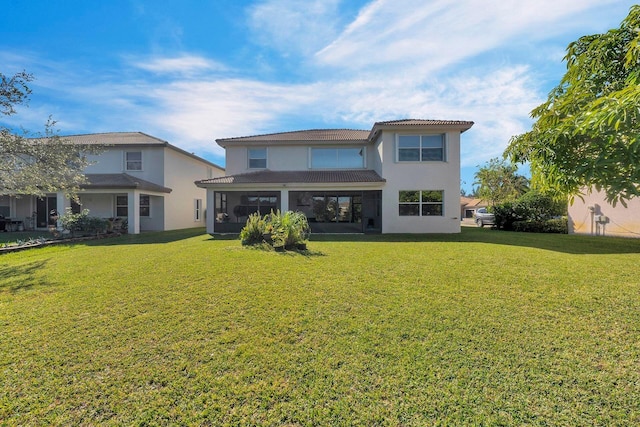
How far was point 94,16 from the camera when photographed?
34.1 ft

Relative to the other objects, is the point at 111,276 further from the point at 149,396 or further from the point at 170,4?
the point at 170,4

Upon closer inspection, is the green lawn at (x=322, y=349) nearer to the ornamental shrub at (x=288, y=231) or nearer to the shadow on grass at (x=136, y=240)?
the ornamental shrub at (x=288, y=231)

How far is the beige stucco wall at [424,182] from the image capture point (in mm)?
16500

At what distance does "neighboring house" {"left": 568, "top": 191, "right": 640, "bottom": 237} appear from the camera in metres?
15.3

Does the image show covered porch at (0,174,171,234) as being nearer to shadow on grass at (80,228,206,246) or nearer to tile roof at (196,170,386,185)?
shadow on grass at (80,228,206,246)

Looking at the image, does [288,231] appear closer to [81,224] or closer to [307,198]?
[307,198]

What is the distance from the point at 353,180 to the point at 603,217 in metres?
14.3

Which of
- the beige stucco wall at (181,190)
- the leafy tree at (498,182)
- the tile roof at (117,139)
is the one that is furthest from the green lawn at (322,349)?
the leafy tree at (498,182)

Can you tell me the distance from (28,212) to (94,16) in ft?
57.6

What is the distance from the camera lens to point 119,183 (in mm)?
17578

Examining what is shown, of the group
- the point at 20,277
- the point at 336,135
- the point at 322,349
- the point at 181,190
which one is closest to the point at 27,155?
the point at 20,277

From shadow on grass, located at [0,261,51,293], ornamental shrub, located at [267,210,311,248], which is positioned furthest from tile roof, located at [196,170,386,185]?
shadow on grass, located at [0,261,51,293]

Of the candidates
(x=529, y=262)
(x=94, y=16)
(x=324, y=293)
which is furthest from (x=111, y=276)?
(x=529, y=262)

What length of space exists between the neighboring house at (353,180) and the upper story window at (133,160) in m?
6.21
